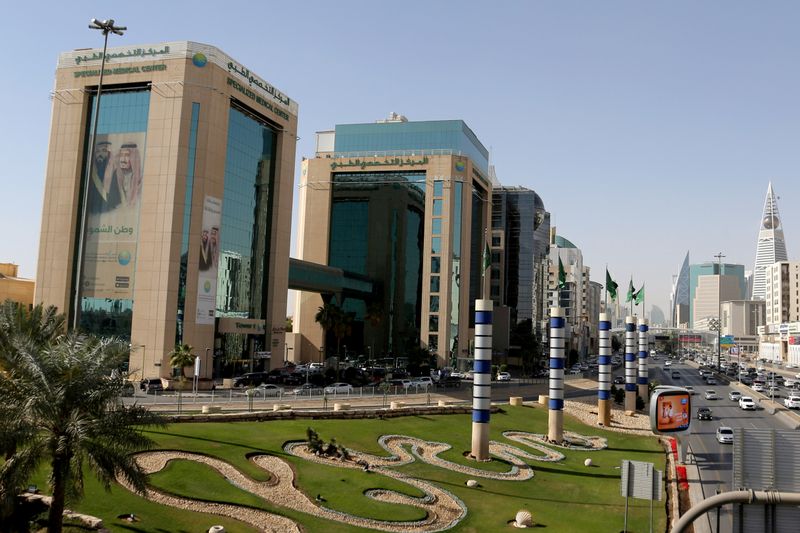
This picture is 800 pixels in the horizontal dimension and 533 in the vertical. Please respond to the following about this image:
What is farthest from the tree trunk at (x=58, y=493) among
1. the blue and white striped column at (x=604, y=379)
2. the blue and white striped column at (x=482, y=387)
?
the blue and white striped column at (x=604, y=379)

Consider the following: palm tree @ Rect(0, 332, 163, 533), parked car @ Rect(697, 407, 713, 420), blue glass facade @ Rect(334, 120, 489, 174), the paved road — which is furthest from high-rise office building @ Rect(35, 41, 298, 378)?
palm tree @ Rect(0, 332, 163, 533)

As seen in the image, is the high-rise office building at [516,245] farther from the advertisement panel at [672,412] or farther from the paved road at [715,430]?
the advertisement panel at [672,412]

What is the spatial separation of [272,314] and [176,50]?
42118 mm

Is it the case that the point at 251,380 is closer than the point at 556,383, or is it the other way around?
the point at 556,383

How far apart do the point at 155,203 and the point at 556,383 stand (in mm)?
62551

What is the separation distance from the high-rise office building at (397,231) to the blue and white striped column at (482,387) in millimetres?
97606

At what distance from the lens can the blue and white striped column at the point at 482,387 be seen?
45969mm

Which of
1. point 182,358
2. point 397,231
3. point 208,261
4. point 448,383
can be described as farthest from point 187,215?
point 397,231

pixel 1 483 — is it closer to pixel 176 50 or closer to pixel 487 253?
pixel 487 253

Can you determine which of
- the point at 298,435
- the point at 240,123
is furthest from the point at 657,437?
the point at 240,123

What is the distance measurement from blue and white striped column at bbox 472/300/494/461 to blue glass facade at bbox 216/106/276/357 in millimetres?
59686

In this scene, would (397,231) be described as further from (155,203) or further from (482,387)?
(482,387)

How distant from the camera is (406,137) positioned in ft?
525

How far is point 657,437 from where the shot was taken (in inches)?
2500
